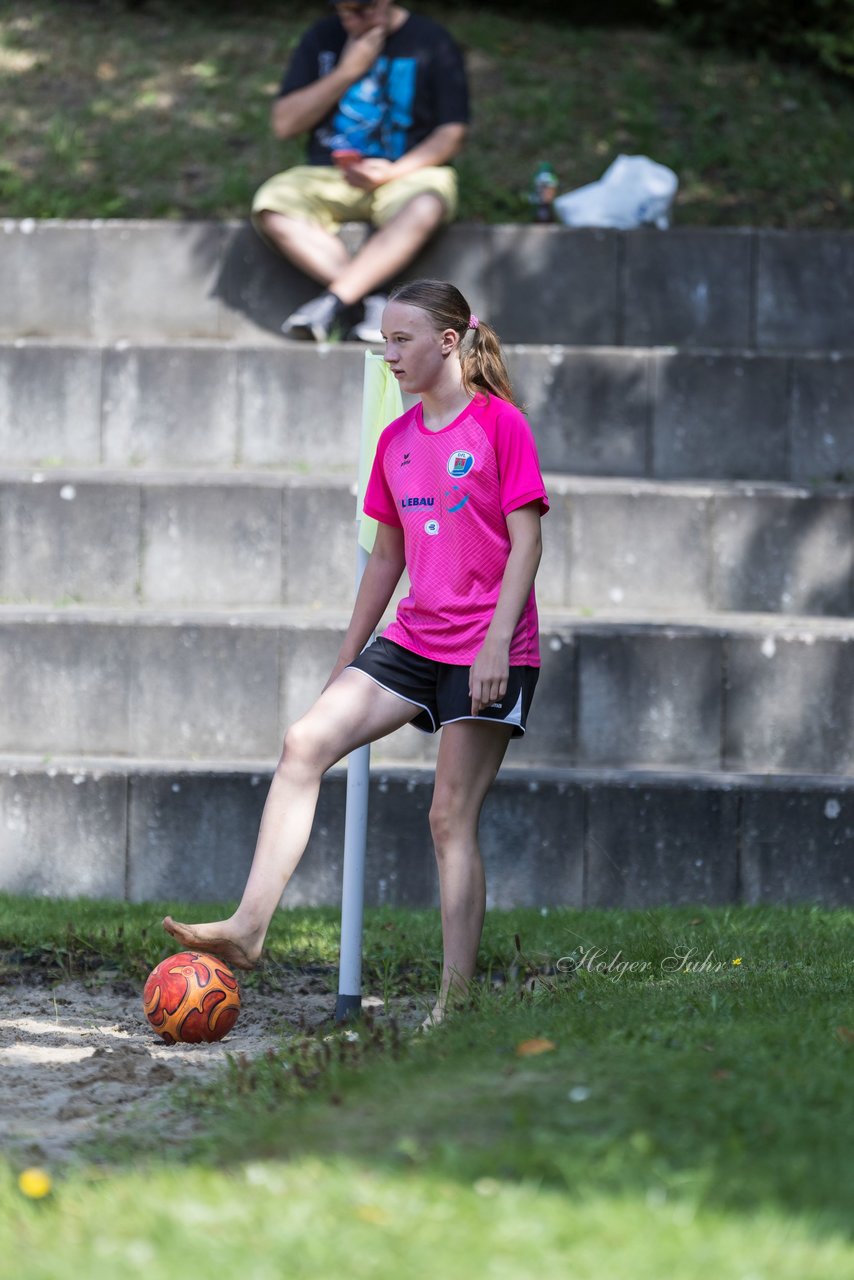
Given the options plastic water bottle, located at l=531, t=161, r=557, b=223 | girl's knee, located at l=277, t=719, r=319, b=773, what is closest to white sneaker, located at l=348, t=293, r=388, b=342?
plastic water bottle, located at l=531, t=161, r=557, b=223

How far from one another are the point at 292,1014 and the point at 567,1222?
7.42 ft

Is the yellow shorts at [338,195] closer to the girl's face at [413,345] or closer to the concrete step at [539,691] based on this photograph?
the concrete step at [539,691]

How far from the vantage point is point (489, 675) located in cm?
394

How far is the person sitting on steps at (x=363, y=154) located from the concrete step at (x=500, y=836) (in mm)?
2733

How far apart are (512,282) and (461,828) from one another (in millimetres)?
4526

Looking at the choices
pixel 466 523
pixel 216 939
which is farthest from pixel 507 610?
pixel 216 939

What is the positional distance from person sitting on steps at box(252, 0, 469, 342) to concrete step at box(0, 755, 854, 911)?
108 inches

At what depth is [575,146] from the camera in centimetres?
978

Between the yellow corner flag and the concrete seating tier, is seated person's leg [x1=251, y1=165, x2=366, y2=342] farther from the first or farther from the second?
the yellow corner flag

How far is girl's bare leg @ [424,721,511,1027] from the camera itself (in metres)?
4.15

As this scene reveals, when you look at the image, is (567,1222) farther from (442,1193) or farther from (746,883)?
(746,883)

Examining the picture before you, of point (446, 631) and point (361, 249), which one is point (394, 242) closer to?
point (361, 249)

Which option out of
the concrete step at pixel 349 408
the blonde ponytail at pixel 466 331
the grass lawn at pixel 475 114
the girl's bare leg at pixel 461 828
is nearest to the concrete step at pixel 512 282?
the concrete step at pixel 349 408

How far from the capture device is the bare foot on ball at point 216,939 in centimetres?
402
